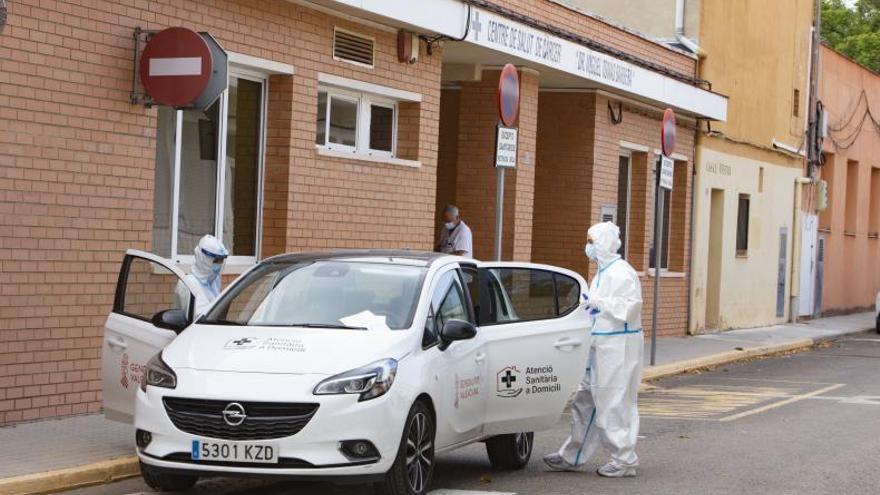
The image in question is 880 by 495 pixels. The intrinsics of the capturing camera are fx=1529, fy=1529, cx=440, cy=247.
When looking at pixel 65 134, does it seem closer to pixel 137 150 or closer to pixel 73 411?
pixel 137 150

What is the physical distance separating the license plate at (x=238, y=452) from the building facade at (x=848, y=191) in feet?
93.4

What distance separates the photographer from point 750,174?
31.0 metres

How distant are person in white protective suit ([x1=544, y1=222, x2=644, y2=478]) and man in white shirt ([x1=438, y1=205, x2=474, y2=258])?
8307 millimetres

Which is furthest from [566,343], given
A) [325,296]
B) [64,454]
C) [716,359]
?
[716,359]

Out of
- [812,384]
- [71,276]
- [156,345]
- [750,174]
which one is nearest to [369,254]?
[156,345]

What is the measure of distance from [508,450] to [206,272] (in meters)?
2.54

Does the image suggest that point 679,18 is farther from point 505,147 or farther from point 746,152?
point 505,147

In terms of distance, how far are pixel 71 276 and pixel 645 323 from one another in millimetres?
14778

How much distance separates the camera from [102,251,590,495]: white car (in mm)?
8562

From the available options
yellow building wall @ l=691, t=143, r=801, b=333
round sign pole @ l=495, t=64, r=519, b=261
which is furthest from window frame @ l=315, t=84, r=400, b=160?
yellow building wall @ l=691, t=143, r=801, b=333

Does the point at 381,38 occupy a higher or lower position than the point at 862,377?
higher

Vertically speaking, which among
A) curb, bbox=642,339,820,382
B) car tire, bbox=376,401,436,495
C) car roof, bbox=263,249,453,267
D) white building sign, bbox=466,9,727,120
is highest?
white building sign, bbox=466,9,727,120

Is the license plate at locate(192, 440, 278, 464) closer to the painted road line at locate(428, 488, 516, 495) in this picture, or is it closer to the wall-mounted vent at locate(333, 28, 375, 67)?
the painted road line at locate(428, 488, 516, 495)

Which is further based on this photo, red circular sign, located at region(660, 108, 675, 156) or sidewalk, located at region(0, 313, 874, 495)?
red circular sign, located at region(660, 108, 675, 156)
